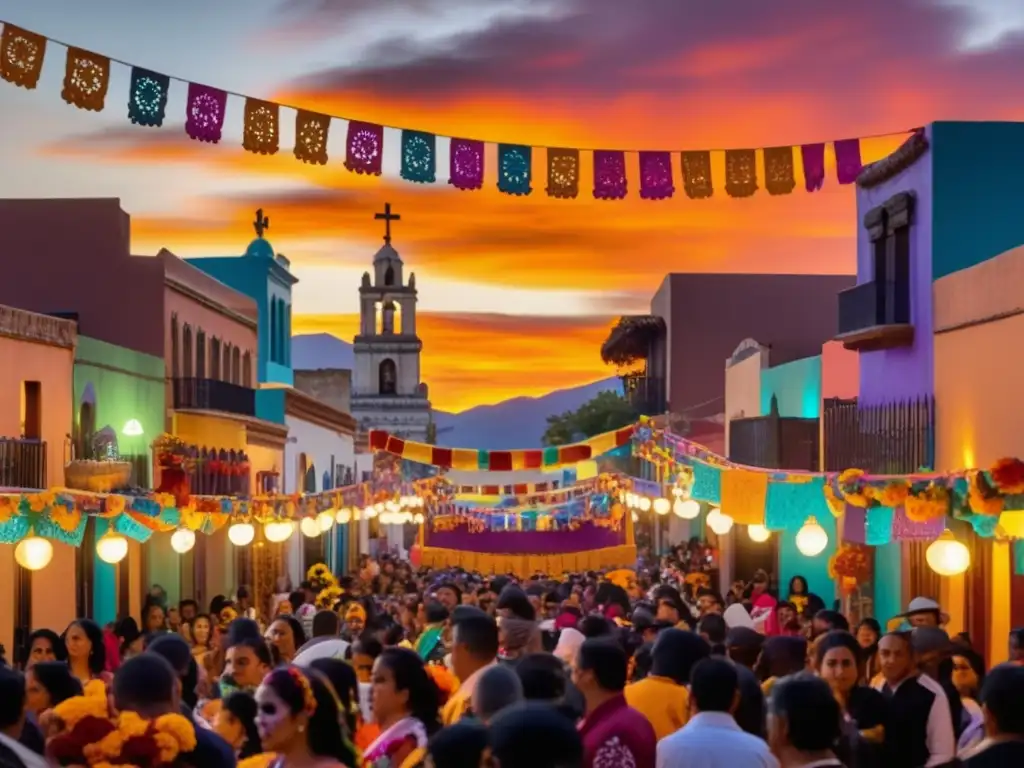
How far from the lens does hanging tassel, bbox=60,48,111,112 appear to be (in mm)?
16531

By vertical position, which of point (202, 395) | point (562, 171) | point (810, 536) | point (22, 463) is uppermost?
point (562, 171)

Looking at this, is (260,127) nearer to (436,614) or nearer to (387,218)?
(436,614)

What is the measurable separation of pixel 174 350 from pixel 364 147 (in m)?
16.2

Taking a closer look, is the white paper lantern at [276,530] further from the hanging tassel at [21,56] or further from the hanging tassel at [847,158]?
the hanging tassel at [21,56]

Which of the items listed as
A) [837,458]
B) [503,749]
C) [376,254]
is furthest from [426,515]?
[503,749]

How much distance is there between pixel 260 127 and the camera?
18.8 m

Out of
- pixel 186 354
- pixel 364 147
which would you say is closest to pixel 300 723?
pixel 364 147

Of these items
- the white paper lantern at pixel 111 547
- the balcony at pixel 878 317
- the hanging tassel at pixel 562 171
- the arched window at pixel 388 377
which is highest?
the arched window at pixel 388 377

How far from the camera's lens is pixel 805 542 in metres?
21.2

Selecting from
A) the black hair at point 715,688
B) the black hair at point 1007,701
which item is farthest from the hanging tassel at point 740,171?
the black hair at point 1007,701

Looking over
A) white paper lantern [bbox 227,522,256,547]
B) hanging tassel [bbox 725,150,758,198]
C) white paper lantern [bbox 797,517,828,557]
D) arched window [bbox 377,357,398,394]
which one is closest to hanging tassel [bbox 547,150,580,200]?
hanging tassel [bbox 725,150,758,198]

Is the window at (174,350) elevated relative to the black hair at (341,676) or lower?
elevated

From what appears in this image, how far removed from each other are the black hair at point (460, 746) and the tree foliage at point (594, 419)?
68307 millimetres

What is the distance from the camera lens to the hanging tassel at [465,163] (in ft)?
66.9
